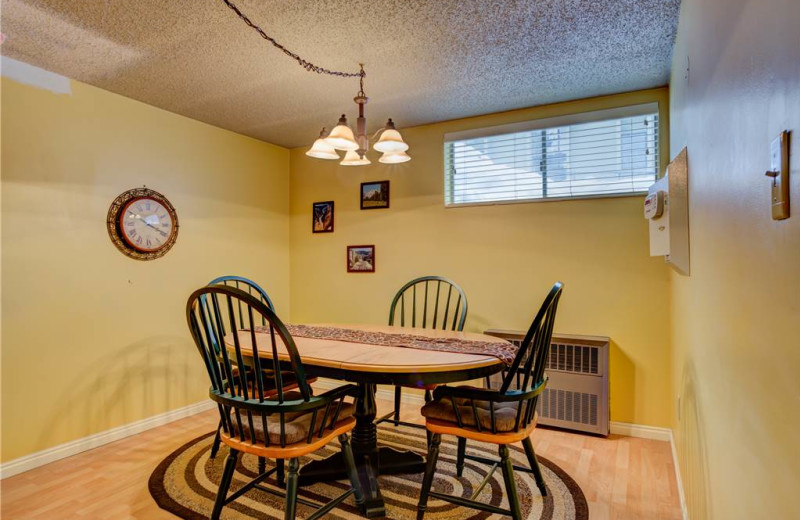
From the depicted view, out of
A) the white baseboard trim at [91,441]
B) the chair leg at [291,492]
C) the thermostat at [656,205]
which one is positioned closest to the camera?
the chair leg at [291,492]

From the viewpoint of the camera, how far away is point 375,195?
3861mm

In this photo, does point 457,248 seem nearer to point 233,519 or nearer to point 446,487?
point 446,487

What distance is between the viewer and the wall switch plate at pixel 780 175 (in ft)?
2.15

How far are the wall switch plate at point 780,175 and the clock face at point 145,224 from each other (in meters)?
3.31

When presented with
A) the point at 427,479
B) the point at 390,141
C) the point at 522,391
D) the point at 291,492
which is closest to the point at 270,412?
the point at 291,492

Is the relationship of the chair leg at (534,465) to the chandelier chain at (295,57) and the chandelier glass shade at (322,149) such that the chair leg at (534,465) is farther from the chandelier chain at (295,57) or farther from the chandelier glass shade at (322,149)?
the chandelier chain at (295,57)

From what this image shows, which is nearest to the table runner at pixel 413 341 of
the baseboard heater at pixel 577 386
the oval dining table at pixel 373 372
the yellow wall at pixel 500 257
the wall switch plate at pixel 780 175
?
the oval dining table at pixel 373 372

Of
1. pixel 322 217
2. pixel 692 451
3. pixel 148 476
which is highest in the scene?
pixel 322 217

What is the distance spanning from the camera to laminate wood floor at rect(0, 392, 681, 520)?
204 centimetres

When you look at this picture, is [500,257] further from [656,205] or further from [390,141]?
[390,141]

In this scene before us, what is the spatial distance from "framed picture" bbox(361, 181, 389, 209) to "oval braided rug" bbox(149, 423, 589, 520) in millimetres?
2009

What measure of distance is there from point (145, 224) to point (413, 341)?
7.08 ft

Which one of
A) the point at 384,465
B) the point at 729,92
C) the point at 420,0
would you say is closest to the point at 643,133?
the point at 420,0

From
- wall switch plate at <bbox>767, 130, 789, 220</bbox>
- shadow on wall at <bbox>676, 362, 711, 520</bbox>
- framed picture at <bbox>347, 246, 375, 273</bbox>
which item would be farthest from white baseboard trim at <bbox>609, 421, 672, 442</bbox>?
wall switch plate at <bbox>767, 130, 789, 220</bbox>
